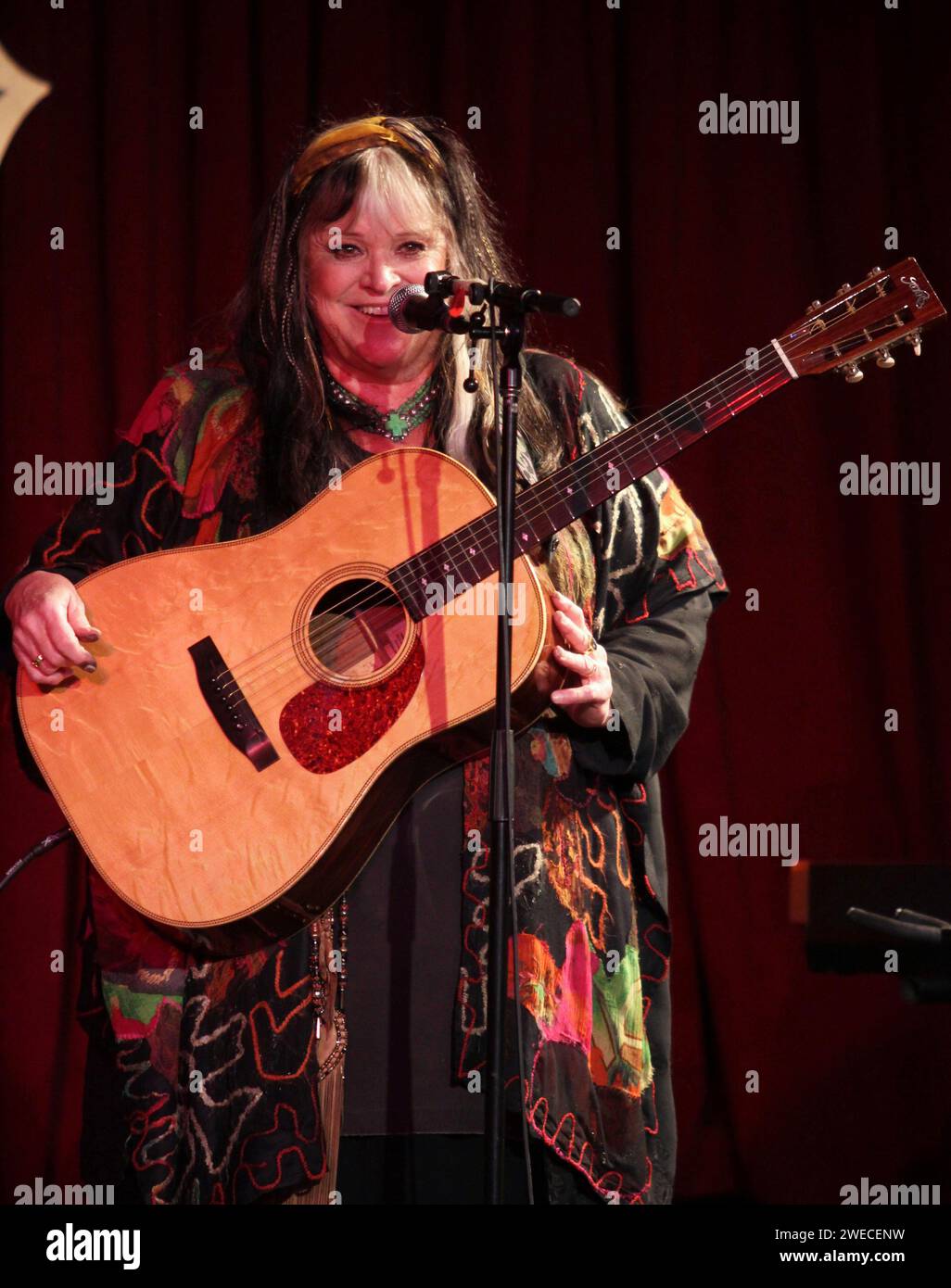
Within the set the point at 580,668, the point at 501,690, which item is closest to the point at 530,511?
the point at 580,668

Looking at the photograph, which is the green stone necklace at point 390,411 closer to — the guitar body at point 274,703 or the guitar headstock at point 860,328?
the guitar body at point 274,703

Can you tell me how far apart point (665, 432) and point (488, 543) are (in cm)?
28

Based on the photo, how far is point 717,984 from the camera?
10.8 feet

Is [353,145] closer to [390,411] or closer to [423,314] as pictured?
[390,411]

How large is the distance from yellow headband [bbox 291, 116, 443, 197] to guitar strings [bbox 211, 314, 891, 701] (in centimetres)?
54

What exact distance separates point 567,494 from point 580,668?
262 mm

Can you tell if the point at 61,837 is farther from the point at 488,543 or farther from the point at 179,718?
the point at 488,543

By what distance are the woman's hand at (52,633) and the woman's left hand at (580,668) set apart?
63 centimetres

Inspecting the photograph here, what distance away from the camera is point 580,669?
6.00 ft

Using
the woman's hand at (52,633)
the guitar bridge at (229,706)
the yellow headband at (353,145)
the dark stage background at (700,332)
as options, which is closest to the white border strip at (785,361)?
the yellow headband at (353,145)

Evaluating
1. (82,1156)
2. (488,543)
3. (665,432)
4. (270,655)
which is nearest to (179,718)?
(270,655)

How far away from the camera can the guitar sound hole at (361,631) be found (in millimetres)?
1965

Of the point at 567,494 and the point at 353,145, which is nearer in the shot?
the point at 567,494

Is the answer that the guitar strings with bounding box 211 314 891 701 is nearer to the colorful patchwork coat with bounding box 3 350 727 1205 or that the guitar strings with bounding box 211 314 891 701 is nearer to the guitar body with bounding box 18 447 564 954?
the guitar body with bounding box 18 447 564 954
